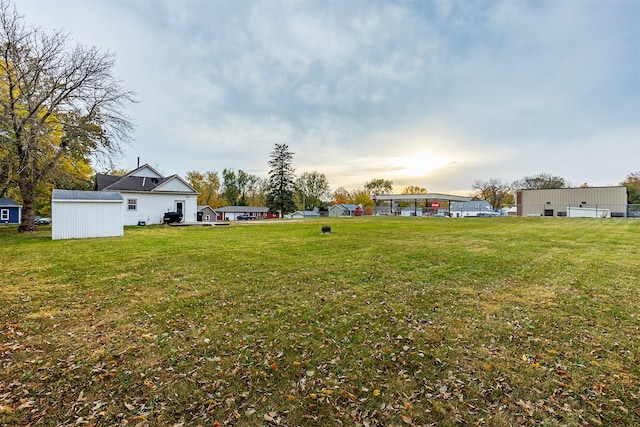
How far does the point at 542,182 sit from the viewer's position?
6259 cm

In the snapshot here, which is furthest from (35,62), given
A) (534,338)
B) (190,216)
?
(534,338)

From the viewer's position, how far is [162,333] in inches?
165

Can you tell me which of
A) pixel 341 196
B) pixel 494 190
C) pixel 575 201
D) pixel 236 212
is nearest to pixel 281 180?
pixel 236 212

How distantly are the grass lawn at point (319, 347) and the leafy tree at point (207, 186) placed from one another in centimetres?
5458

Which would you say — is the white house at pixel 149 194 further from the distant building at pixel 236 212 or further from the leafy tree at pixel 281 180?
the distant building at pixel 236 212

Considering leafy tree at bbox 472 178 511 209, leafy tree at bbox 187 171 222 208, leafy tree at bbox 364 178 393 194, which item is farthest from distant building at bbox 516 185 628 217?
leafy tree at bbox 187 171 222 208

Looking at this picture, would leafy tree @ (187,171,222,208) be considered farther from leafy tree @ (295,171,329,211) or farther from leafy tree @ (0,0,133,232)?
leafy tree @ (0,0,133,232)

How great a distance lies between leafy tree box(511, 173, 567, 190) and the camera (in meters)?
61.1

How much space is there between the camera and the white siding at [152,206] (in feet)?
81.6

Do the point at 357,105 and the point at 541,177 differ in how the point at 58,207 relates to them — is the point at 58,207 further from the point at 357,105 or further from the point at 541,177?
the point at 541,177

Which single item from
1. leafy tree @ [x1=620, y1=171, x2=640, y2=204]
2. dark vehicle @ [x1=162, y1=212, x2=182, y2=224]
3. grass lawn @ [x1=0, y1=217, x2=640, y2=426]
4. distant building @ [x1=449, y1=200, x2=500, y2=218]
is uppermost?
leafy tree @ [x1=620, y1=171, x2=640, y2=204]

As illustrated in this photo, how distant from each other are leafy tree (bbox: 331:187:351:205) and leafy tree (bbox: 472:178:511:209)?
111ft

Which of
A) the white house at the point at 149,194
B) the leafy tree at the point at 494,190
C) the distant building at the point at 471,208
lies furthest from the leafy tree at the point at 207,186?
the leafy tree at the point at 494,190

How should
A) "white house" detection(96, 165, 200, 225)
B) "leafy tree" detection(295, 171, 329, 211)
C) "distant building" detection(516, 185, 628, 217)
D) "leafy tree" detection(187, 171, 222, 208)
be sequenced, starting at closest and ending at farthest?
"white house" detection(96, 165, 200, 225)
"distant building" detection(516, 185, 628, 217)
"leafy tree" detection(187, 171, 222, 208)
"leafy tree" detection(295, 171, 329, 211)
